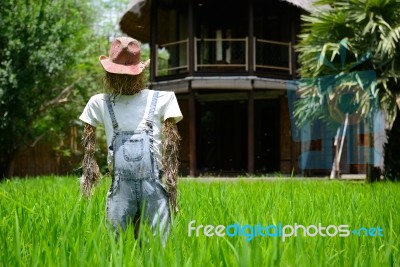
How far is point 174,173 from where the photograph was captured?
2.73 meters

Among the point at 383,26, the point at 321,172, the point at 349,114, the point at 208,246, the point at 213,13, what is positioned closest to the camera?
the point at 208,246

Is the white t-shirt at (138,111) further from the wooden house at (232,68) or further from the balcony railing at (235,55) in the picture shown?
the balcony railing at (235,55)

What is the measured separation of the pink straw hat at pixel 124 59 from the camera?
2707 mm

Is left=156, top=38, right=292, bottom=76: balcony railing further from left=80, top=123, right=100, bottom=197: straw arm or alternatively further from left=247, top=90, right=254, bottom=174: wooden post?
left=80, top=123, right=100, bottom=197: straw arm

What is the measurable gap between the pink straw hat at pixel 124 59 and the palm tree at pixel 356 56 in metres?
8.03

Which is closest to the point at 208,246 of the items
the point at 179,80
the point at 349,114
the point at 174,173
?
the point at 174,173

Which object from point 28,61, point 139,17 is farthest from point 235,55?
point 28,61

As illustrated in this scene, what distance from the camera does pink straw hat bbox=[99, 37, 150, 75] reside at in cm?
271

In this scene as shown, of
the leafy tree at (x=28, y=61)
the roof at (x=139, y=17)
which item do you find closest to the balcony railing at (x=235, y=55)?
the roof at (x=139, y=17)

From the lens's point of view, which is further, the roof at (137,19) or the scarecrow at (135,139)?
the roof at (137,19)

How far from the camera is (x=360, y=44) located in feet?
36.3

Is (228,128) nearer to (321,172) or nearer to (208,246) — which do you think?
(321,172)

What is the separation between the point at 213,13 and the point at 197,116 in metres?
3.22

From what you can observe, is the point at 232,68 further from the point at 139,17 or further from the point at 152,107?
the point at 152,107
